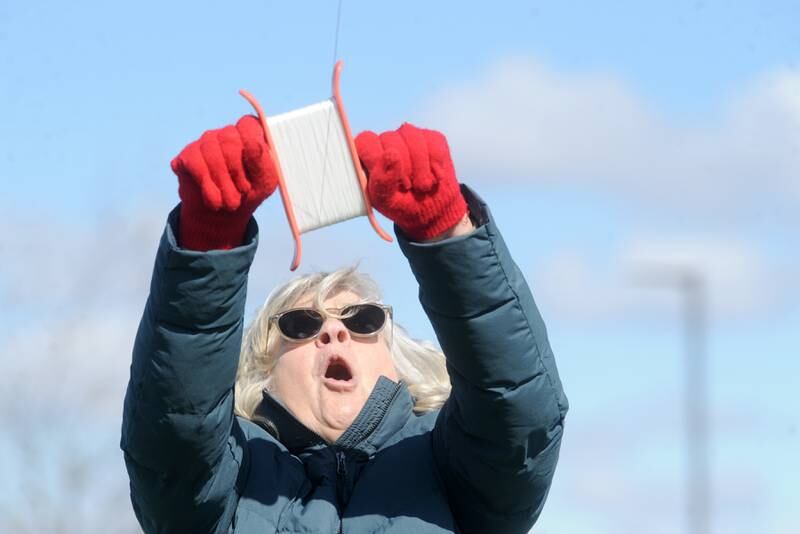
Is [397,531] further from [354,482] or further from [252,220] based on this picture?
[252,220]

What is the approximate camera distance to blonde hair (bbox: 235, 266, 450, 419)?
15.3ft

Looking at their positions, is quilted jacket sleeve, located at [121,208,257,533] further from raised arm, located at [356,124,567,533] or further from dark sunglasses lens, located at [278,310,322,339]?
dark sunglasses lens, located at [278,310,322,339]

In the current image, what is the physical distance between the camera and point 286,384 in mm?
4555

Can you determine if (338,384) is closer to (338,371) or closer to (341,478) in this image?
(338,371)

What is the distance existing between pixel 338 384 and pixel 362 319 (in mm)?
214

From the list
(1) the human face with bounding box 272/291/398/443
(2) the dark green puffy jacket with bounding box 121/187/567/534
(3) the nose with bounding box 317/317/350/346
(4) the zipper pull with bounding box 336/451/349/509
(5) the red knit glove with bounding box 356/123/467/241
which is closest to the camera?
(5) the red knit glove with bounding box 356/123/467/241

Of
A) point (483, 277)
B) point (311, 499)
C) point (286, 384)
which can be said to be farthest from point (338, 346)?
point (483, 277)

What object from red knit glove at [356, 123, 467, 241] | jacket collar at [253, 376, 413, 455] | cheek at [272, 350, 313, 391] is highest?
red knit glove at [356, 123, 467, 241]

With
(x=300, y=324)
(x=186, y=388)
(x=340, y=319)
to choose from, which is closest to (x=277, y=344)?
(x=300, y=324)

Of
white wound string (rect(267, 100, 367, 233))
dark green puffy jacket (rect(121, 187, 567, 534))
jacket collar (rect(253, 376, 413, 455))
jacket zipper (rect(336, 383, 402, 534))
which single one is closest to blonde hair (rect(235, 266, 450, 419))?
jacket collar (rect(253, 376, 413, 455))

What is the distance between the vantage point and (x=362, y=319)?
4.61m

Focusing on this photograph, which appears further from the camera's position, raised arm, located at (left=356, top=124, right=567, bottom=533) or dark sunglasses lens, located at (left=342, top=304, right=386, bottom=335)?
dark sunglasses lens, located at (left=342, top=304, right=386, bottom=335)

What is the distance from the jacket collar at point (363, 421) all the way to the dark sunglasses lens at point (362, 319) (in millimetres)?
194

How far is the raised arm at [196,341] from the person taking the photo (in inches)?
141
